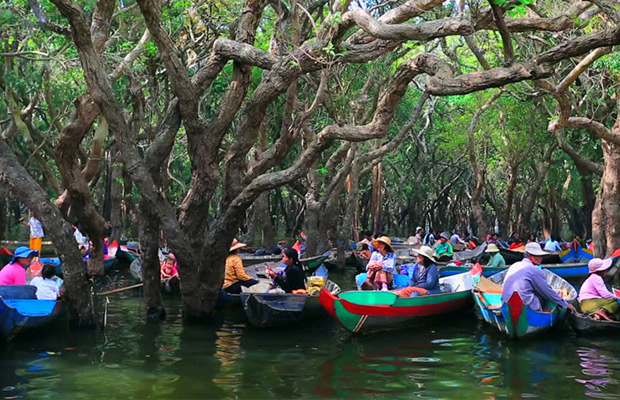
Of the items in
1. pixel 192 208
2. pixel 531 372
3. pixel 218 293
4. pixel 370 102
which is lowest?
pixel 531 372

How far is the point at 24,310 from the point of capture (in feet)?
33.5

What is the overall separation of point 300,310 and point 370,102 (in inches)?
456

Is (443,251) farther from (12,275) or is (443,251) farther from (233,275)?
(12,275)

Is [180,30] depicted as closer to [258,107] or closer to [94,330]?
[258,107]

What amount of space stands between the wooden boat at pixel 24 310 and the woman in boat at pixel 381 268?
498 centimetres

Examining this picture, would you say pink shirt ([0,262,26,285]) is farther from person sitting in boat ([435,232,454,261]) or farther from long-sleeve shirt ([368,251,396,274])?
person sitting in boat ([435,232,454,261])

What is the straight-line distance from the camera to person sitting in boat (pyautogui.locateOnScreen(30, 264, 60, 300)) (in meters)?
10.8

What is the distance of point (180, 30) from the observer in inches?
656

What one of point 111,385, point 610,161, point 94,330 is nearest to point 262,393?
point 111,385

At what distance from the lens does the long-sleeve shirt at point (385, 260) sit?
12938 mm

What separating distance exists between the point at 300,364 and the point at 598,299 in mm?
4576

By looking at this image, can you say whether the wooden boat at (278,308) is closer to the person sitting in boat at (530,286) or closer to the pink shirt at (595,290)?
the person sitting in boat at (530,286)

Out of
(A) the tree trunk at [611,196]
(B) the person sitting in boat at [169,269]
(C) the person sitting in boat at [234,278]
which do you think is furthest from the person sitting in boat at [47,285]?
(A) the tree trunk at [611,196]

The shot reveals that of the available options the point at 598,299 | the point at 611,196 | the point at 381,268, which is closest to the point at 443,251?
the point at 611,196
